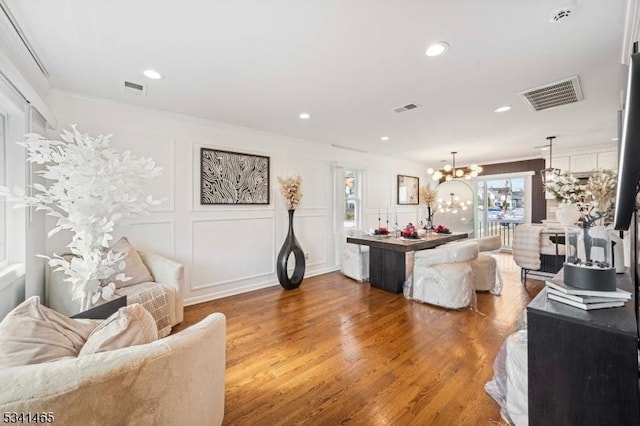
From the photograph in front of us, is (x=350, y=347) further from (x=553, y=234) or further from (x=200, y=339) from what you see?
(x=553, y=234)

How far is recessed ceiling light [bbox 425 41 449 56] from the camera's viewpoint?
1.98 m

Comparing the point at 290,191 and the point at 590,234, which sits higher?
the point at 290,191

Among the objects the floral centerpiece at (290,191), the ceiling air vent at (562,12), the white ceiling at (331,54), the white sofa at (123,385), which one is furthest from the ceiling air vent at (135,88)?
the ceiling air vent at (562,12)

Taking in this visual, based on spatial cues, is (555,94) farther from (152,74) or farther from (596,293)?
(152,74)

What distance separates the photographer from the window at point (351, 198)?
5.69 m

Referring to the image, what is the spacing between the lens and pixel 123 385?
2.77 ft

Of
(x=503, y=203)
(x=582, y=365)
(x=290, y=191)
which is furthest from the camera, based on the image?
(x=503, y=203)

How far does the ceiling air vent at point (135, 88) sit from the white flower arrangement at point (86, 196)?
138cm

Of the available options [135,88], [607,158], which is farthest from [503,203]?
[135,88]

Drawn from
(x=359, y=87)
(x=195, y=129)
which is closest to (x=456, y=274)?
(x=359, y=87)

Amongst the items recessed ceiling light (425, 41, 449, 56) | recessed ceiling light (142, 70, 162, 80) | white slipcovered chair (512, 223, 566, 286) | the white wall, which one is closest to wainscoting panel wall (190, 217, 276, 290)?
the white wall

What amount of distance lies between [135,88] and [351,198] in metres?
4.12

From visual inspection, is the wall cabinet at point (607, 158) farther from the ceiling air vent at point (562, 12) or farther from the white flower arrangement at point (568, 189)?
the white flower arrangement at point (568, 189)

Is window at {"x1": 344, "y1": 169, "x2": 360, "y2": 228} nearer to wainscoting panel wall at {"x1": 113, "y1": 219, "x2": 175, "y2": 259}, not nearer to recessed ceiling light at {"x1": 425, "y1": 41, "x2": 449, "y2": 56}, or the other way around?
wainscoting panel wall at {"x1": 113, "y1": 219, "x2": 175, "y2": 259}
